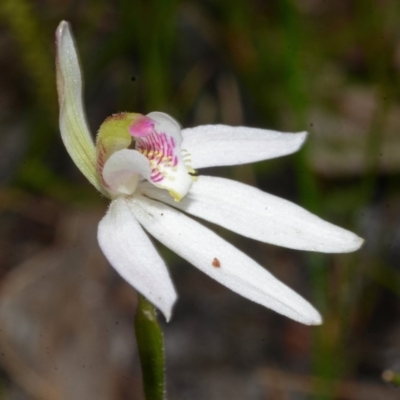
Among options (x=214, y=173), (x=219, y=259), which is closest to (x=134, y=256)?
(x=219, y=259)

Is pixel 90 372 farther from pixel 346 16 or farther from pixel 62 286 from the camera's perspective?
pixel 346 16

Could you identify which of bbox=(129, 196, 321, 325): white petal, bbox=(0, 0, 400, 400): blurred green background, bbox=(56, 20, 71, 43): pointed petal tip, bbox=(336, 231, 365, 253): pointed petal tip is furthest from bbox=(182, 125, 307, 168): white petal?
bbox=(0, 0, 400, 400): blurred green background

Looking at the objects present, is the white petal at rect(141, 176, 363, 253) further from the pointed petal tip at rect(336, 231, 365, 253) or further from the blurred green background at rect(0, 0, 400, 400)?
the blurred green background at rect(0, 0, 400, 400)

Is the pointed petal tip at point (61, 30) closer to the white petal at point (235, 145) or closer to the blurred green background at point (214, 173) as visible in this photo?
the white petal at point (235, 145)

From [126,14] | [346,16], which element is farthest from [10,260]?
[346,16]

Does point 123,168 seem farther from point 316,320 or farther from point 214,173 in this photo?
point 214,173

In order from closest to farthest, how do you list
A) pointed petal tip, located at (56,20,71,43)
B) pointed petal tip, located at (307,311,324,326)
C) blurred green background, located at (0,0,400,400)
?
pointed petal tip, located at (307,311,324,326) < pointed petal tip, located at (56,20,71,43) < blurred green background, located at (0,0,400,400)

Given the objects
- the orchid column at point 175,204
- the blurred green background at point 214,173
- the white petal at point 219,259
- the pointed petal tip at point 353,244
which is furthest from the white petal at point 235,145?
the blurred green background at point 214,173
